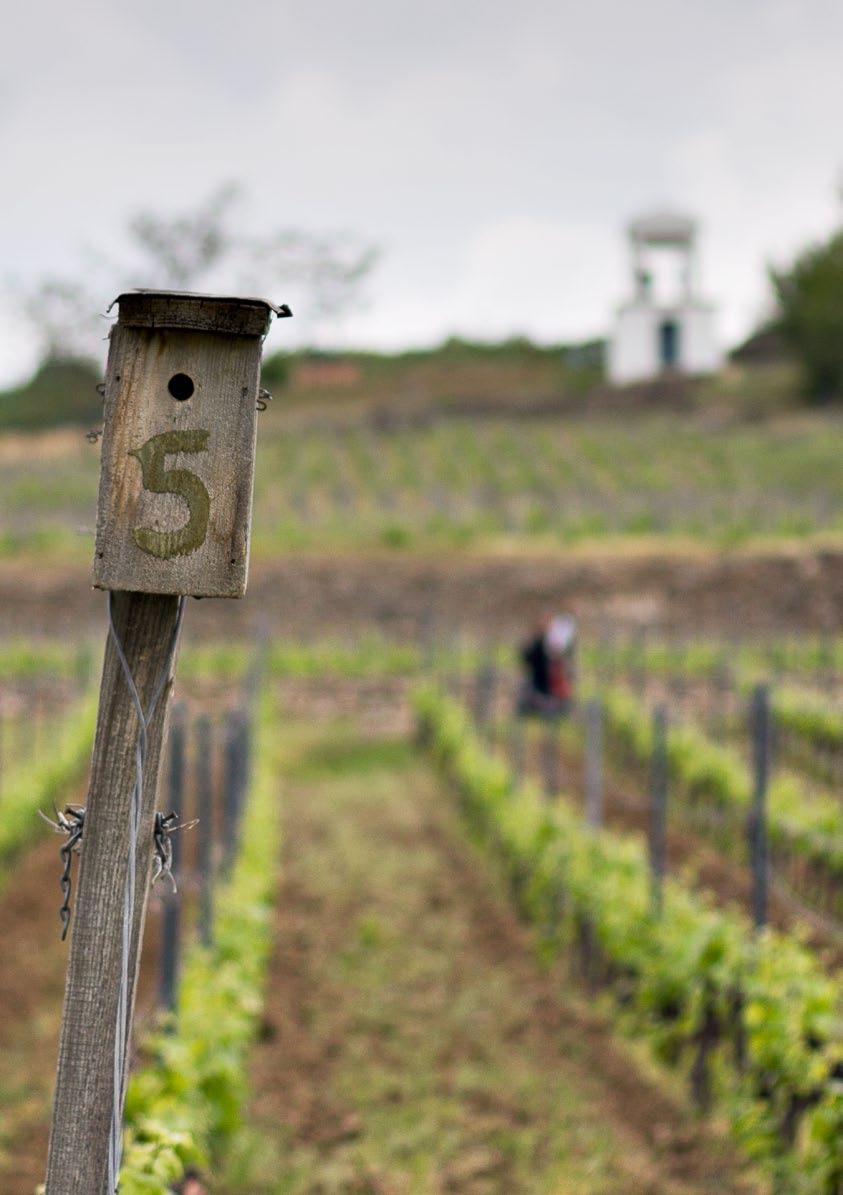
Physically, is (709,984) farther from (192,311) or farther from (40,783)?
(40,783)

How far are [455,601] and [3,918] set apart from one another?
17600 mm

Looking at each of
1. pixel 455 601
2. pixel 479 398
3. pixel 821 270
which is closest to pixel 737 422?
pixel 821 270

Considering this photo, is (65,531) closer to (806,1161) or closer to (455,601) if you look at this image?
(455,601)

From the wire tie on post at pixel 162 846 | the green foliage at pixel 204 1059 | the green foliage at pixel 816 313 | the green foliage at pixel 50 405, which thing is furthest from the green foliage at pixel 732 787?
the green foliage at pixel 50 405

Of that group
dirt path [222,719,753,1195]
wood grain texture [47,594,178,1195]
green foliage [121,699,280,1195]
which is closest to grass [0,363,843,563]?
dirt path [222,719,753,1195]

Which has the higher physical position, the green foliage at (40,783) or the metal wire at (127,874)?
the metal wire at (127,874)

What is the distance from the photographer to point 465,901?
9453 mm

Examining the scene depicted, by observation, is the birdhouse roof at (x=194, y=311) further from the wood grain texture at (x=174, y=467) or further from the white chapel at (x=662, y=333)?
the white chapel at (x=662, y=333)

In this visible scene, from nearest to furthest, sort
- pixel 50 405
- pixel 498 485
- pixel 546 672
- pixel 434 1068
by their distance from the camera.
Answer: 1. pixel 434 1068
2. pixel 546 672
3. pixel 498 485
4. pixel 50 405

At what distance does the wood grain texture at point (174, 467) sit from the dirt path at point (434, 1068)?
3.50m

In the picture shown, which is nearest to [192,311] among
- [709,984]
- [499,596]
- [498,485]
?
[709,984]

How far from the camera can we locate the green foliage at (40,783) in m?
9.95

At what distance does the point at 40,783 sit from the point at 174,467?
9.38m

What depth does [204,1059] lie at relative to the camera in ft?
15.8
